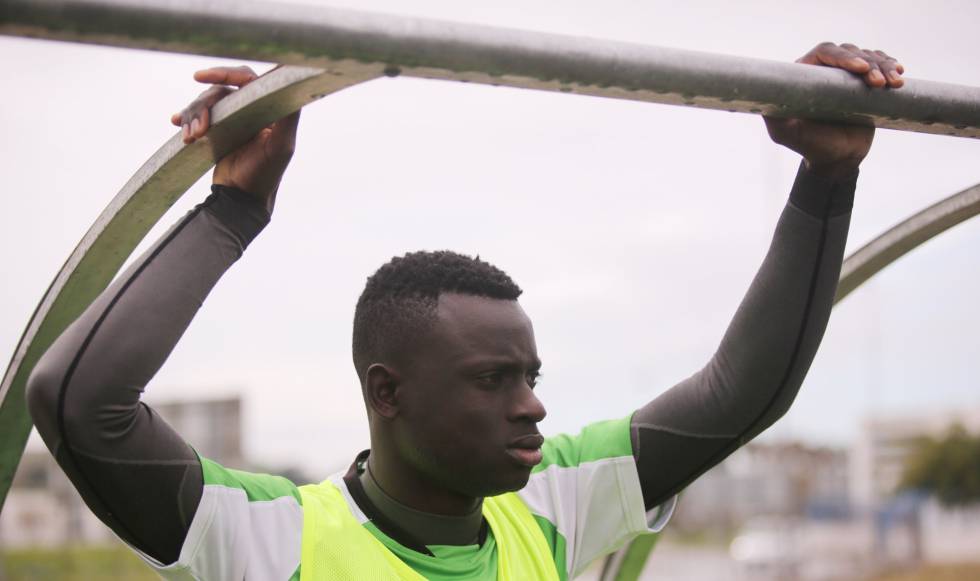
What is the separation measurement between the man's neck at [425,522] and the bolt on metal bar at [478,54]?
0.90 m

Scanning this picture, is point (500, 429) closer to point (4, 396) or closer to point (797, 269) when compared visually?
point (797, 269)

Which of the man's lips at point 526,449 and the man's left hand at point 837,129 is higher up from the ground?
the man's left hand at point 837,129

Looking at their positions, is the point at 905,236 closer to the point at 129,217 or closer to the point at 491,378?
the point at 491,378

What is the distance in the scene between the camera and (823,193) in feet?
6.84

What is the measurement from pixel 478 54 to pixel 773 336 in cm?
93

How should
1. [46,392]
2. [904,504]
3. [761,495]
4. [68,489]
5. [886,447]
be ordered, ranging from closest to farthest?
[46,392], [68,489], [904,504], [761,495], [886,447]

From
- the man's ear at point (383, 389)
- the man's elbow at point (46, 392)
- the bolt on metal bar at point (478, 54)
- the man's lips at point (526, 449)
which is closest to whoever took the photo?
the bolt on metal bar at point (478, 54)

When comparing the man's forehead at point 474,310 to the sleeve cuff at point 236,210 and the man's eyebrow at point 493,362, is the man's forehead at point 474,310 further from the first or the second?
the sleeve cuff at point 236,210

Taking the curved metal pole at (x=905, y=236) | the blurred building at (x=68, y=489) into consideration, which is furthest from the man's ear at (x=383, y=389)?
the blurred building at (x=68, y=489)

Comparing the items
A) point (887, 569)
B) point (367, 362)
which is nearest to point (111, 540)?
point (887, 569)

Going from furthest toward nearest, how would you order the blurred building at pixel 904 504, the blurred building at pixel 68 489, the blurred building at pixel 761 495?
the blurred building at pixel 761 495 → the blurred building at pixel 904 504 → the blurred building at pixel 68 489

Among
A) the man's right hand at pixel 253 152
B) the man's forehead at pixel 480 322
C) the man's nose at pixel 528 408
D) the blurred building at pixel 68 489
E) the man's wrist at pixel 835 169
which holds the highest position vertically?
the man's wrist at pixel 835 169

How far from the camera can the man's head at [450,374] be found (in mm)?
2049

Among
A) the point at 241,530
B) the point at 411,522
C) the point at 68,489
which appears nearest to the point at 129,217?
the point at 241,530
